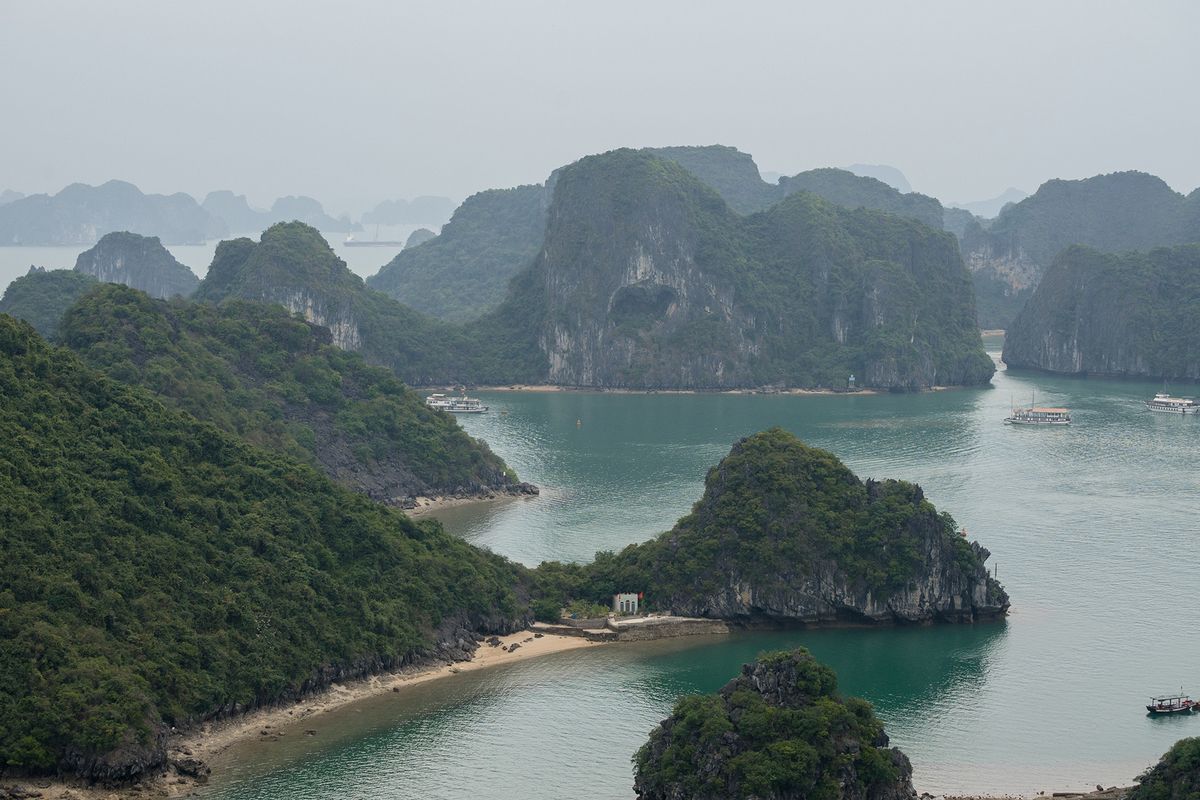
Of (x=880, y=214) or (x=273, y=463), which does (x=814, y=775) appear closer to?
(x=273, y=463)

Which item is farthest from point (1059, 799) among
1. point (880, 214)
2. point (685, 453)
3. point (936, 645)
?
point (880, 214)

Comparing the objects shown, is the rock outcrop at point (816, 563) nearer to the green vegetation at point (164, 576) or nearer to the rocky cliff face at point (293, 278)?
the green vegetation at point (164, 576)

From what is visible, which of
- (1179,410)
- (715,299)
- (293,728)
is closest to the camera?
(293,728)

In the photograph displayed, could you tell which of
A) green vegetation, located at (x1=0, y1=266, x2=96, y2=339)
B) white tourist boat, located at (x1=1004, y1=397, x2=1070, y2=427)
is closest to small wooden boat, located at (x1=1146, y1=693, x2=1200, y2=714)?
white tourist boat, located at (x1=1004, y1=397, x2=1070, y2=427)

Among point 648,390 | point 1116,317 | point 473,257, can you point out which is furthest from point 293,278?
point 1116,317

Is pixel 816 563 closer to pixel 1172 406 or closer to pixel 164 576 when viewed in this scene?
pixel 164 576

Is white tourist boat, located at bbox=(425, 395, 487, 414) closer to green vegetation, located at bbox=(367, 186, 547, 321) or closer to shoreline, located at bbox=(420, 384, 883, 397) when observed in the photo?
shoreline, located at bbox=(420, 384, 883, 397)
